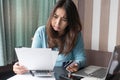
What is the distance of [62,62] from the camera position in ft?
6.49

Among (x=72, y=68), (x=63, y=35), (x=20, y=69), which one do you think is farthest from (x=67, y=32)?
(x=20, y=69)

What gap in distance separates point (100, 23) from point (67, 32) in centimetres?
78

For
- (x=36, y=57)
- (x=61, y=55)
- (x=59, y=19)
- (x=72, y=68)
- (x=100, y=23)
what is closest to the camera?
(x=36, y=57)

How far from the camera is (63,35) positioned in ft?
6.77

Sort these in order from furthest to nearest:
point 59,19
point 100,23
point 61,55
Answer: point 100,23
point 61,55
point 59,19

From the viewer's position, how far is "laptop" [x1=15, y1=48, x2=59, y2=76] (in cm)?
153

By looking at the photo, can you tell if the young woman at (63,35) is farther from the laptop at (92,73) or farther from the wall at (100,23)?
the wall at (100,23)

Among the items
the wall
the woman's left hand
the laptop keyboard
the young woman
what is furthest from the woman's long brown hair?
the wall

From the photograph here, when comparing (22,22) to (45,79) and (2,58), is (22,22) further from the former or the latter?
(45,79)

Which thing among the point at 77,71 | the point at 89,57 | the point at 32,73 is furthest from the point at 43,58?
the point at 89,57

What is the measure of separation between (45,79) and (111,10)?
1.45 meters

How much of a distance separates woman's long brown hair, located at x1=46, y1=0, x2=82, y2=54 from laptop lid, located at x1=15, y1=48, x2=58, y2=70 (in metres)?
0.40

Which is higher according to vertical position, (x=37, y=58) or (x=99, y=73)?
(x=37, y=58)

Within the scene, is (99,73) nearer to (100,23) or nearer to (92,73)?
(92,73)
